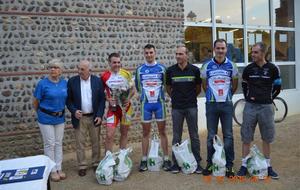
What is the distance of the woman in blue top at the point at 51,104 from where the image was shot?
5.21 metres

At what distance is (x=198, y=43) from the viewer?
30.8 ft

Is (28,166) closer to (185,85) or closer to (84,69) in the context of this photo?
(84,69)

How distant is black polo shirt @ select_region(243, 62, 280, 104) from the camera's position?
509cm

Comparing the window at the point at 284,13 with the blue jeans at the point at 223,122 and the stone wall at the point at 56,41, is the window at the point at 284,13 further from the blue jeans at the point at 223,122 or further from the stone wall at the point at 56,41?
the blue jeans at the point at 223,122

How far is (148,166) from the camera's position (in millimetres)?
5660

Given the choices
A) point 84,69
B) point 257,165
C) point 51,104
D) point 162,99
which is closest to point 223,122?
point 257,165

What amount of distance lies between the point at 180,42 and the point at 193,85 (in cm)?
329

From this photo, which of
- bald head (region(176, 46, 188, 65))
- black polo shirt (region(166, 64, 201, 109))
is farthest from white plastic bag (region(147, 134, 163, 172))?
bald head (region(176, 46, 188, 65))

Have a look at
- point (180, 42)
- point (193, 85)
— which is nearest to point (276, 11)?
point (180, 42)

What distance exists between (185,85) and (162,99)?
0.43 metres

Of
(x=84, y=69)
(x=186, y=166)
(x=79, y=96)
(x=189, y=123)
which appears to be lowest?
(x=186, y=166)

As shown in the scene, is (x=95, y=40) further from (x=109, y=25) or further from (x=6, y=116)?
(x=6, y=116)

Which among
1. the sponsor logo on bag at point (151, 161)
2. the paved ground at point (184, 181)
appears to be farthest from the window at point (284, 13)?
the sponsor logo on bag at point (151, 161)

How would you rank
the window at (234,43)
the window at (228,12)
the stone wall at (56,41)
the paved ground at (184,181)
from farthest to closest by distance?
the window at (234,43), the window at (228,12), the stone wall at (56,41), the paved ground at (184,181)
